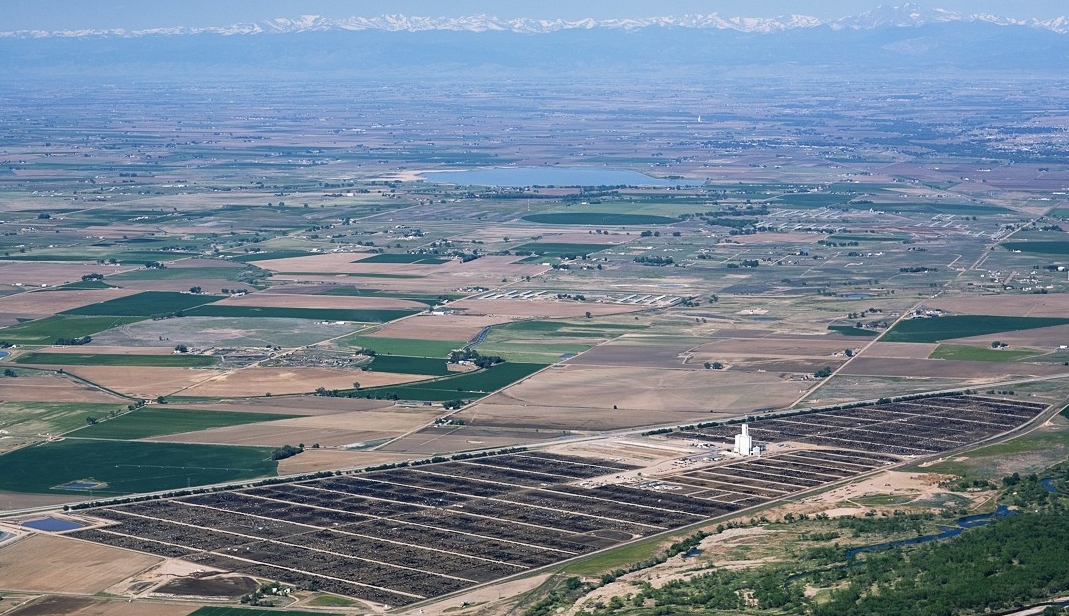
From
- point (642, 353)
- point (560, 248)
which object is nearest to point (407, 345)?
point (642, 353)

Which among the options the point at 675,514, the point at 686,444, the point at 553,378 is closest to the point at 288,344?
the point at 553,378

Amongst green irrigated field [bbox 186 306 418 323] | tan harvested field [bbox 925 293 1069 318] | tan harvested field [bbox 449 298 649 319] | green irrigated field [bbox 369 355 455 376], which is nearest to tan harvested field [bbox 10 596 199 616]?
green irrigated field [bbox 369 355 455 376]

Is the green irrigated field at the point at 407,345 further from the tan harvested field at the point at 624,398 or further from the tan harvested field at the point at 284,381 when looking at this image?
the tan harvested field at the point at 624,398

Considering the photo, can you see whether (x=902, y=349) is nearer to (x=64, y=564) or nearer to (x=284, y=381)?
(x=284, y=381)

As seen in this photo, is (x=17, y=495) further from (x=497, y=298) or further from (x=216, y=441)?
(x=497, y=298)

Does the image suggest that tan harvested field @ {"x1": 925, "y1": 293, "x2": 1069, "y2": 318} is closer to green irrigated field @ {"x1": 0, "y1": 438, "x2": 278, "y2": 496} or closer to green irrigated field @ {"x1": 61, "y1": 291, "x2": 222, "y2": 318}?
green irrigated field @ {"x1": 61, "y1": 291, "x2": 222, "y2": 318}

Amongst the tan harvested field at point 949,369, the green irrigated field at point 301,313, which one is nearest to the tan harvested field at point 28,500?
the tan harvested field at point 949,369

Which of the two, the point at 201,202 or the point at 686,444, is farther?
the point at 201,202
